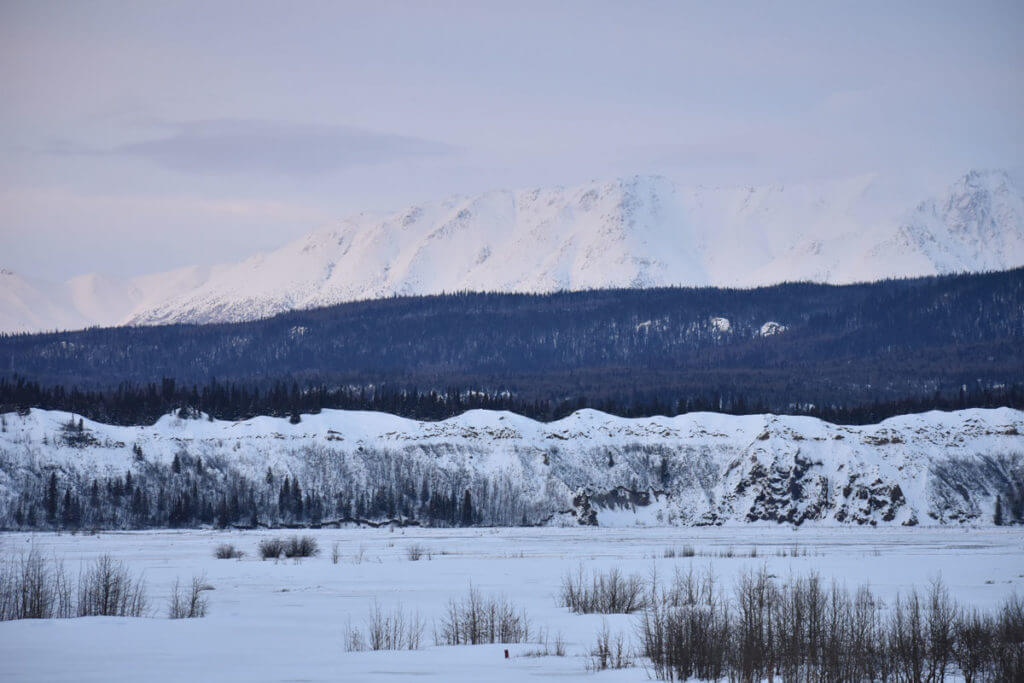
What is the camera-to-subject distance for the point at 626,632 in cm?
4334

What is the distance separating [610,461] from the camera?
14475 cm

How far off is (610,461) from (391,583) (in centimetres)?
8346

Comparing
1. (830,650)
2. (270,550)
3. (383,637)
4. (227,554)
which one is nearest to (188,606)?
(383,637)

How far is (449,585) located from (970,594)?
910 inches

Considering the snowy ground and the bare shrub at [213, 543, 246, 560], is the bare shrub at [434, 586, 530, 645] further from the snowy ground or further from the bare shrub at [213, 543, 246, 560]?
the bare shrub at [213, 543, 246, 560]

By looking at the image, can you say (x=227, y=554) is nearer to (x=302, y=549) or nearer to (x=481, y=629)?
(x=302, y=549)

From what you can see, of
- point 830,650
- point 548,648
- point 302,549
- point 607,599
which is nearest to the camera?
point 830,650

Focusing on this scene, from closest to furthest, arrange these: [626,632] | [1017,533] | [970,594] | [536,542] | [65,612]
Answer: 1. [626,632]
2. [65,612]
3. [970,594]
4. [536,542]
5. [1017,533]

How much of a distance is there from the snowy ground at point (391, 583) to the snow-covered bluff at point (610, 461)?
42.2 ft

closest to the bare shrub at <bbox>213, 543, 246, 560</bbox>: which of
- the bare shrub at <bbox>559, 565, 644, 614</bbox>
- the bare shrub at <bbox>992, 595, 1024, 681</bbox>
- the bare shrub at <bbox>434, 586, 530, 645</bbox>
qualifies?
the bare shrub at <bbox>559, 565, 644, 614</bbox>

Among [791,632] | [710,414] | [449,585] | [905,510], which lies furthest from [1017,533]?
[791,632]

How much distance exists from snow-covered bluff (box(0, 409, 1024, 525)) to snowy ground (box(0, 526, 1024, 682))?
12849 millimetres

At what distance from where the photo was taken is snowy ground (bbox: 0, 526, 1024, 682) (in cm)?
3534

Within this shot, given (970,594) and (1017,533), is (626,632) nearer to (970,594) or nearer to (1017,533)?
(970,594)
